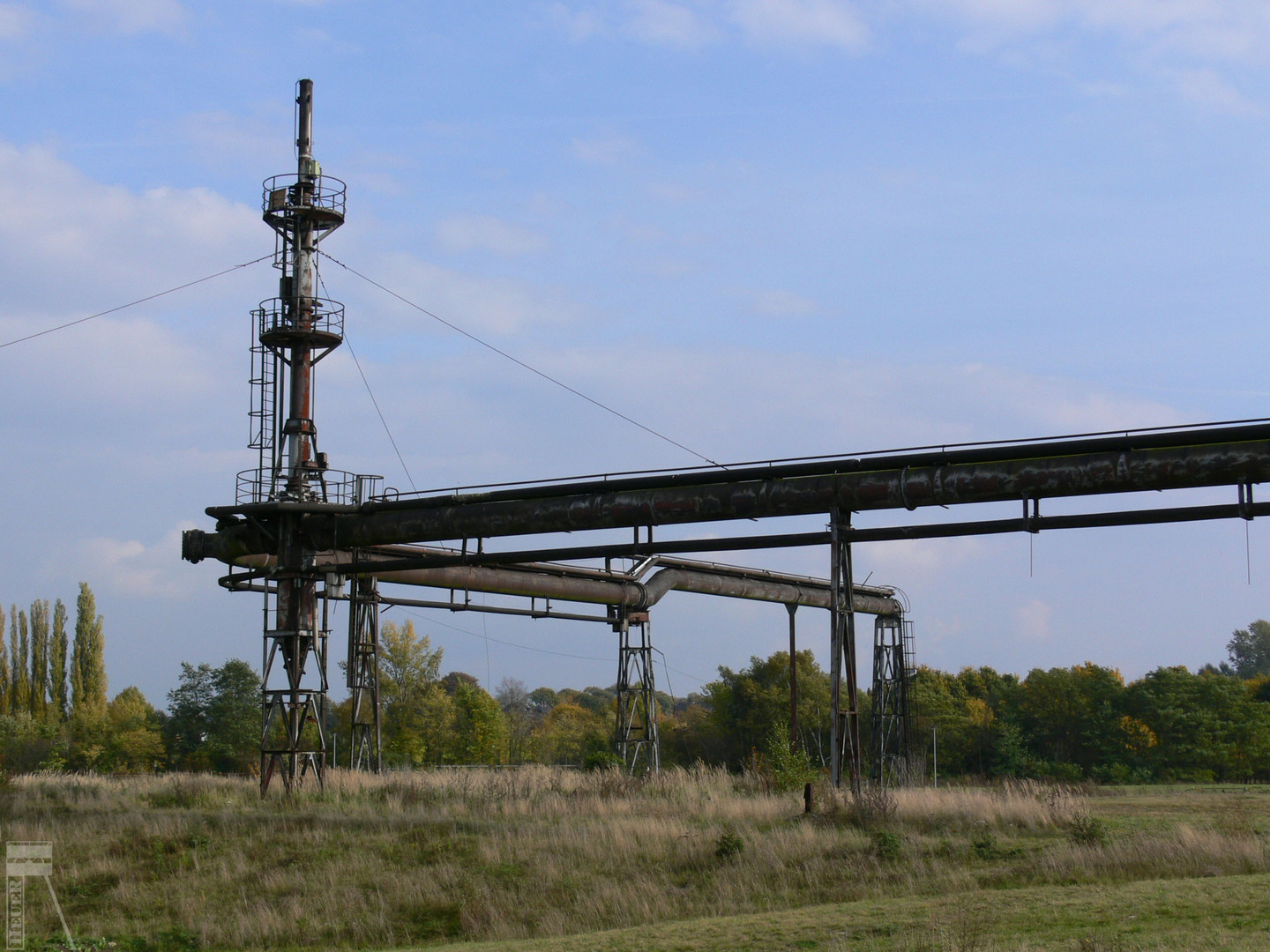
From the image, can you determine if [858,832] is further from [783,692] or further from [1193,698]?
[783,692]

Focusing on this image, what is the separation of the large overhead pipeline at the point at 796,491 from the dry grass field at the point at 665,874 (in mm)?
5269

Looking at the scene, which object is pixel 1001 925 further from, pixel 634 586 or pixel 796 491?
pixel 634 586

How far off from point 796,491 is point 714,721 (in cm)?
4490

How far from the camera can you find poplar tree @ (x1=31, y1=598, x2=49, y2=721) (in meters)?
69.6

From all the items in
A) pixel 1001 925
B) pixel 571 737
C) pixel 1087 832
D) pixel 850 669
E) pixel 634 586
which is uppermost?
pixel 634 586

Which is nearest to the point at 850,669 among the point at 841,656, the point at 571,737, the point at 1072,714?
the point at 841,656

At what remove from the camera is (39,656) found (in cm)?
7025

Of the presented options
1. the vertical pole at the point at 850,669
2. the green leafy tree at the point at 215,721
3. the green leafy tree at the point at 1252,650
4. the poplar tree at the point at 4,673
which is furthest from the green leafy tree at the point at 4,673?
the green leafy tree at the point at 1252,650

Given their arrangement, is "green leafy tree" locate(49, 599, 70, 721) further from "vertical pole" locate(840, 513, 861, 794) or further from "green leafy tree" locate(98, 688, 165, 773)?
"vertical pole" locate(840, 513, 861, 794)

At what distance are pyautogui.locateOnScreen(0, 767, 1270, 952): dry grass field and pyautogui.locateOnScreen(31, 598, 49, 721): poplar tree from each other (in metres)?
53.0

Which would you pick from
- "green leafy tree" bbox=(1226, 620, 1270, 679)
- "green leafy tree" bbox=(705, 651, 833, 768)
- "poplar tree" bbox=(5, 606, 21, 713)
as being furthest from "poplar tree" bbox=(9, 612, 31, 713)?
"green leafy tree" bbox=(1226, 620, 1270, 679)

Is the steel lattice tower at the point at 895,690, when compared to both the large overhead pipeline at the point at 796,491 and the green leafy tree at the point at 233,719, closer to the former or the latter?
the large overhead pipeline at the point at 796,491

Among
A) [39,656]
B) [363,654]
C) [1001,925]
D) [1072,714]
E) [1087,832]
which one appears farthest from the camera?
[39,656]

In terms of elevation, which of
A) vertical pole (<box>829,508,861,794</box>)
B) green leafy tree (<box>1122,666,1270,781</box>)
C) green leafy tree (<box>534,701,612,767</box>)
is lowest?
green leafy tree (<box>534,701,612,767</box>)
